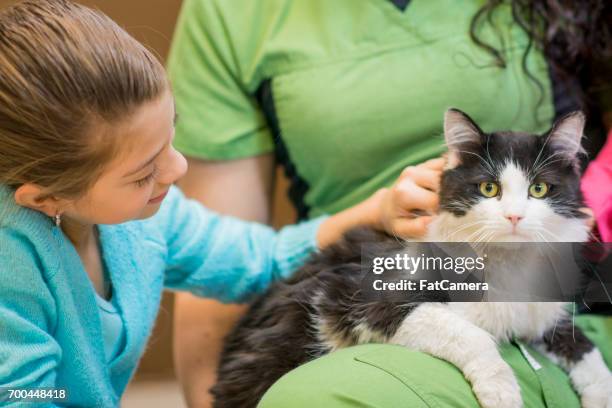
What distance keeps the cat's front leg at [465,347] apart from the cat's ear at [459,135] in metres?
0.14

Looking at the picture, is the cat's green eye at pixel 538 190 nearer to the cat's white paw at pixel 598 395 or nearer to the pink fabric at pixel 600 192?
the pink fabric at pixel 600 192

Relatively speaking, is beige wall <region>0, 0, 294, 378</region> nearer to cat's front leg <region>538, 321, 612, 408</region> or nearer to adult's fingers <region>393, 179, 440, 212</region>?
adult's fingers <region>393, 179, 440, 212</region>

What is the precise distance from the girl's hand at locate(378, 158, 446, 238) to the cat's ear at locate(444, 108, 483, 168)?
0.03 metres

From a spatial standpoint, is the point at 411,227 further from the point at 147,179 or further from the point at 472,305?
the point at 147,179

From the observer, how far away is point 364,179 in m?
0.97

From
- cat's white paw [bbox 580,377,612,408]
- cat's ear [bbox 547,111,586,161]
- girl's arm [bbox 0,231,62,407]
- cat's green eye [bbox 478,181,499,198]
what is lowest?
cat's white paw [bbox 580,377,612,408]

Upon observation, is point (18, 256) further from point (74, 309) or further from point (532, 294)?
point (532, 294)

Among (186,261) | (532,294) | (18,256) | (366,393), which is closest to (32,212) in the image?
(18,256)

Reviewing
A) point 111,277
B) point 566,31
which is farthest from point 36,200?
point 566,31

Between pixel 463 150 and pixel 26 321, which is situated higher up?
pixel 463 150

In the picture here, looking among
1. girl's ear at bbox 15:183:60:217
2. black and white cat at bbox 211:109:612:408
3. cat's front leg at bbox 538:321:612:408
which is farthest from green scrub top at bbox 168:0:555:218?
girl's ear at bbox 15:183:60:217

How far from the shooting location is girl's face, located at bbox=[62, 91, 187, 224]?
68 centimetres

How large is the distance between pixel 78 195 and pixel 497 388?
41 cm

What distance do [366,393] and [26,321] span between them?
1.01ft
